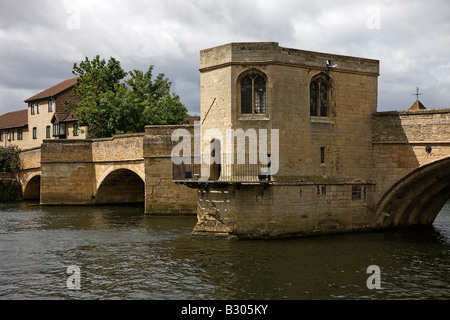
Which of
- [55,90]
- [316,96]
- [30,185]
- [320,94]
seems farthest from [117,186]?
[55,90]

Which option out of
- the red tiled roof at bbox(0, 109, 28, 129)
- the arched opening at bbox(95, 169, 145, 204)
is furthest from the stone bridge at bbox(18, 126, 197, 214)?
the red tiled roof at bbox(0, 109, 28, 129)

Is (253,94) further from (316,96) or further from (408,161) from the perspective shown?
(408,161)

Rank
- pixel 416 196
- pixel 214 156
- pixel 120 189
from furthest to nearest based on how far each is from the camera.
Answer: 1. pixel 120 189
2. pixel 416 196
3. pixel 214 156

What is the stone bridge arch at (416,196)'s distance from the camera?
23.5 metres

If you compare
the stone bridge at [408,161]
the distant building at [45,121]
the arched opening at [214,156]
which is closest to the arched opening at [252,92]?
the arched opening at [214,156]

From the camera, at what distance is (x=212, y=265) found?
18.0 meters

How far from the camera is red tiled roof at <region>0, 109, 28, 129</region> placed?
68375mm

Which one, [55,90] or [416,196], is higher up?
[55,90]

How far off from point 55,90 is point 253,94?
4661cm

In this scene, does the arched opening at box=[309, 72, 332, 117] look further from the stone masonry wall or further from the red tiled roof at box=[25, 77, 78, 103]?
the red tiled roof at box=[25, 77, 78, 103]

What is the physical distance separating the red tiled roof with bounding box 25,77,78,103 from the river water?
3727 centimetres

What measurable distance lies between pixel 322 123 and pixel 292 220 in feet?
15.2
